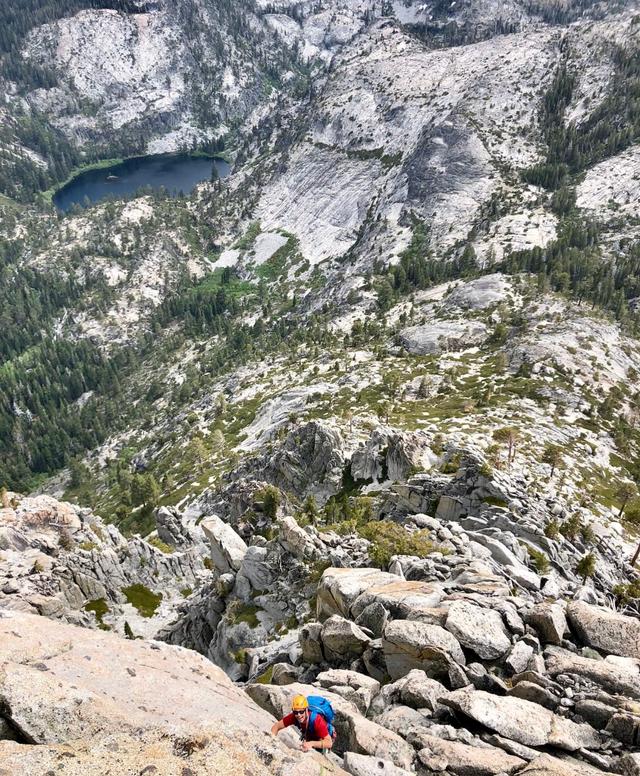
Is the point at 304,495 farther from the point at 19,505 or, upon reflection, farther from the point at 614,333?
the point at 614,333

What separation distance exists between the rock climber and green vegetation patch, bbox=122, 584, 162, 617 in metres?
45.9

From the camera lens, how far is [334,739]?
18.2 meters

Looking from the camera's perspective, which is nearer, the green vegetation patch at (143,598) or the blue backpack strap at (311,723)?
the blue backpack strap at (311,723)

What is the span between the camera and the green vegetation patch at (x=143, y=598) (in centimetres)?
5706

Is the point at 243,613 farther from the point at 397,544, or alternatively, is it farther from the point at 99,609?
the point at 99,609

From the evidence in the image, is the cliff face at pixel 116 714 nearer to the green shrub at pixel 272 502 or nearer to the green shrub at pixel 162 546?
the green shrub at pixel 272 502

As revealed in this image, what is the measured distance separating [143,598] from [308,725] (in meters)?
49.4

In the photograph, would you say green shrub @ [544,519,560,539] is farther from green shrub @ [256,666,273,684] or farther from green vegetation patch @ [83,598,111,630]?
green vegetation patch @ [83,598,111,630]

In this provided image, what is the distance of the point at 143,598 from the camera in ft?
194

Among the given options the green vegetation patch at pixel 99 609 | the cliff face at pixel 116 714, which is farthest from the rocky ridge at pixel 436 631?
the green vegetation patch at pixel 99 609

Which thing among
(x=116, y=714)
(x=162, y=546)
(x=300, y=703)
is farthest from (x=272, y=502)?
(x=116, y=714)

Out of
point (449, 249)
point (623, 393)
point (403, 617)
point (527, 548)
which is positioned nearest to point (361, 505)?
point (527, 548)

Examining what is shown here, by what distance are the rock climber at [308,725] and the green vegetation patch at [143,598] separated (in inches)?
1806

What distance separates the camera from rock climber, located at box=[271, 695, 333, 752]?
1639cm
